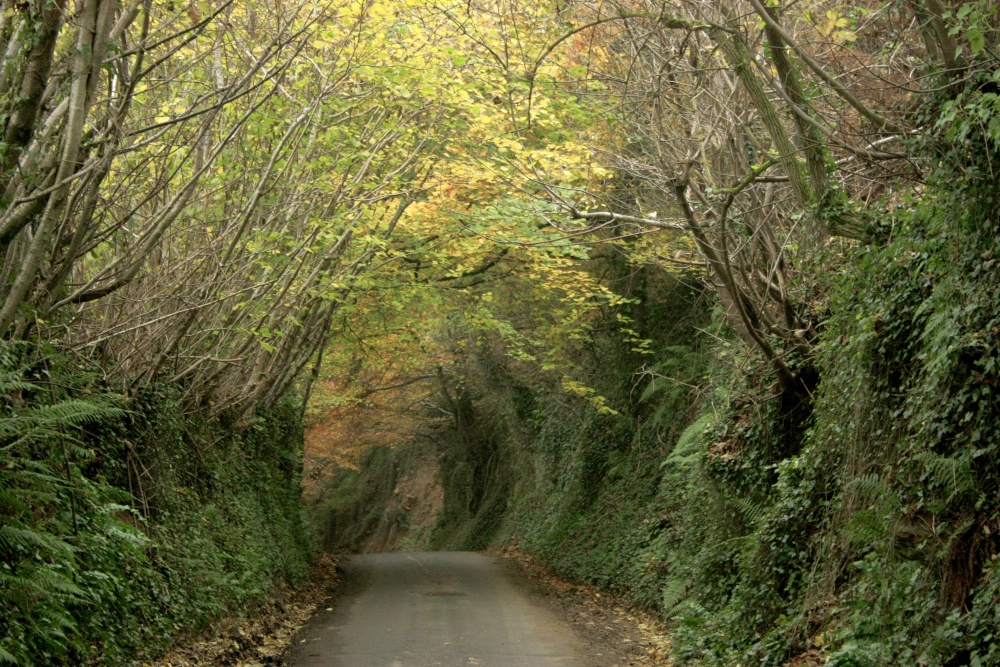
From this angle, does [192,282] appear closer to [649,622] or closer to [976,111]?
[649,622]

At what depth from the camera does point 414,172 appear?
16.0 meters

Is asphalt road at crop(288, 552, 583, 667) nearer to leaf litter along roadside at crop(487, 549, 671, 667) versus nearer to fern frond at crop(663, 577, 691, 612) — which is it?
leaf litter along roadside at crop(487, 549, 671, 667)

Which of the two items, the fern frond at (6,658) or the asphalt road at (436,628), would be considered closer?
the fern frond at (6,658)

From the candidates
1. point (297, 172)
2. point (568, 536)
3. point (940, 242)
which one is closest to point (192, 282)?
point (297, 172)

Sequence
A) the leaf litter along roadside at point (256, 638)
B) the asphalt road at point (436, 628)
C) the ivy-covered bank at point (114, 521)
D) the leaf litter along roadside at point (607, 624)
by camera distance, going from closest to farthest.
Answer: the ivy-covered bank at point (114, 521)
the leaf litter along roadside at point (256, 638)
the asphalt road at point (436, 628)
the leaf litter along roadside at point (607, 624)

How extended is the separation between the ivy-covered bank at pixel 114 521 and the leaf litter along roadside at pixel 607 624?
14.8ft

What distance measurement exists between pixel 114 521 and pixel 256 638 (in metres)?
3.23

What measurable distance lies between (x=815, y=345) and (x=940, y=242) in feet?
12.6

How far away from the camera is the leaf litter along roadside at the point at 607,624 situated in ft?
34.3

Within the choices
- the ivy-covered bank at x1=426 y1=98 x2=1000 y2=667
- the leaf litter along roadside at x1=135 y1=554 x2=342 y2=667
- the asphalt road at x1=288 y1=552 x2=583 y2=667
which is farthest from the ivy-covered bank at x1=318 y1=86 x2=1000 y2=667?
the leaf litter along roadside at x1=135 y1=554 x2=342 y2=667

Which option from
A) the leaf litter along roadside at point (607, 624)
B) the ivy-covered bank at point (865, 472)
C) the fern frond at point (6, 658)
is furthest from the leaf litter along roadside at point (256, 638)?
the ivy-covered bank at point (865, 472)

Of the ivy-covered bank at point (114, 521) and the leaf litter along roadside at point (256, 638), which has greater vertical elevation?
A: the ivy-covered bank at point (114, 521)

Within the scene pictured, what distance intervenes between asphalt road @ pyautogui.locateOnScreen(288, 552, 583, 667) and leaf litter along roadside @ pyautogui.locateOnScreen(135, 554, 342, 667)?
0.27 m

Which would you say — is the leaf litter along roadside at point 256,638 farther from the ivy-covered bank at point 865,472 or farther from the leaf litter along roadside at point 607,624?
the ivy-covered bank at point 865,472
